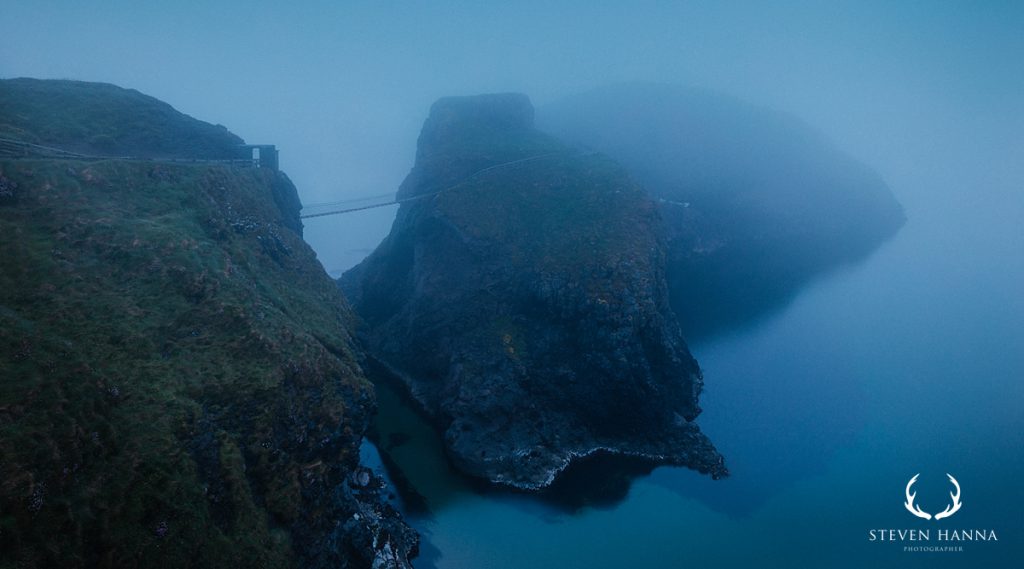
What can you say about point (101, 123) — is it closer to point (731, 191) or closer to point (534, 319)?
point (534, 319)

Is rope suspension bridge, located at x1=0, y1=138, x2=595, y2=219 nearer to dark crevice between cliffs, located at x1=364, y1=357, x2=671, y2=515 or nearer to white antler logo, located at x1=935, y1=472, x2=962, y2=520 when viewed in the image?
dark crevice between cliffs, located at x1=364, y1=357, x2=671, y2=515

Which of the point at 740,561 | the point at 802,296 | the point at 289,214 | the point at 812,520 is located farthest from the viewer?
the point at 802,296

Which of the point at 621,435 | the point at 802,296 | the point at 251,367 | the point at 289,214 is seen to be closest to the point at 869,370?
the point at 802,296

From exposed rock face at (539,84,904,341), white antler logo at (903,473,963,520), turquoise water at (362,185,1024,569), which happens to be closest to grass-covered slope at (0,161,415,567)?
turquoise water at (362,185,1024,569)

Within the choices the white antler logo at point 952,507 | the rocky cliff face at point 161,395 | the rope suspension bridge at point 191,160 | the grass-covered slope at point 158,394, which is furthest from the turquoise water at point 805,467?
the rope suspension bridge at point 191,160

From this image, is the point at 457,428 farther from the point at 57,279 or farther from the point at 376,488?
the point at 57,279

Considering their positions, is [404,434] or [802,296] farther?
[802,296]

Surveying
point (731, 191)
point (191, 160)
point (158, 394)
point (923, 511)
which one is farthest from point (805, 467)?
point (731, 191)
